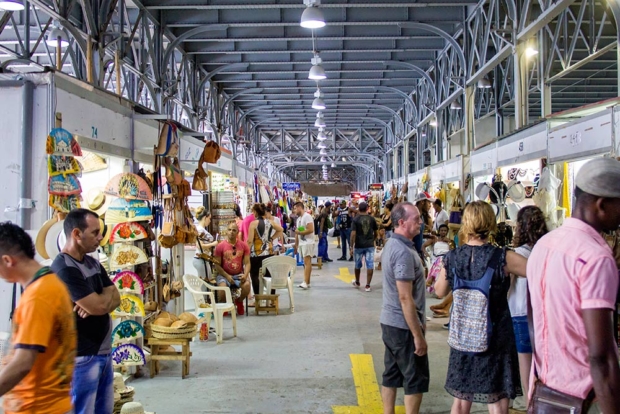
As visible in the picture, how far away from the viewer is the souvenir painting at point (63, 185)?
16.3 feet

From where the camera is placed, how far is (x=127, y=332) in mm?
5758

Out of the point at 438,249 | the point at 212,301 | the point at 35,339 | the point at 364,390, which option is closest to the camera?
the point at 35,339

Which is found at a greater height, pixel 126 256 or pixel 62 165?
pixel 62 165

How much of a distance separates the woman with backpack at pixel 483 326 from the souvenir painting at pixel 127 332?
3.20 meters

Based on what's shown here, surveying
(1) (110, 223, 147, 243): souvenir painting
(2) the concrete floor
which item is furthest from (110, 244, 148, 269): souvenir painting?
(2) the concrete floor

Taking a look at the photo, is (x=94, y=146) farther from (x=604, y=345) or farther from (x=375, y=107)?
(x=375, y=107)

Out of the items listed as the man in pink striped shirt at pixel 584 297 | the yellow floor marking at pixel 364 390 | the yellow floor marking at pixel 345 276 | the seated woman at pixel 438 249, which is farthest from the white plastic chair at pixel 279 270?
the man in pink striped shirt at pixel 584 297

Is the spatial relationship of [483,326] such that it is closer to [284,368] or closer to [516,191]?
[284,368]

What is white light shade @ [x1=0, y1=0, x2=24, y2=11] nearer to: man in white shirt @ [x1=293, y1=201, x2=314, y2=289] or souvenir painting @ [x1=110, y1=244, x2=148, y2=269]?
souvenir painting @ [x1=110, y1=244, x2=148, y2=269]

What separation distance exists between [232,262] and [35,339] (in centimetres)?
632

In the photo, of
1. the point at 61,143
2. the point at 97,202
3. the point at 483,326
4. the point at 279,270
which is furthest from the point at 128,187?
the point at 279,270

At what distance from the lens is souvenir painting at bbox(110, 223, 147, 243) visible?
19.6ft

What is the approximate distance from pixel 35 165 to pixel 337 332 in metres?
4.54

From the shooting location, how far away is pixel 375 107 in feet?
79.3
